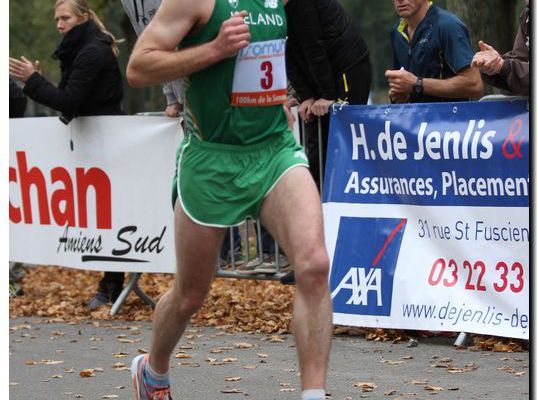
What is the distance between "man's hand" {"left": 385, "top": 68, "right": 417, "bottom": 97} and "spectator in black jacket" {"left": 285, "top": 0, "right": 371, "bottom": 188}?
56 cm

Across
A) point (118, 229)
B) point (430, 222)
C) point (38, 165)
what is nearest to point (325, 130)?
point (430, 222)

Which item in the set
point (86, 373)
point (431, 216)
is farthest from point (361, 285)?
point (86, 373)

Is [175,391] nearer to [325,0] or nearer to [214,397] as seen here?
[214,397]

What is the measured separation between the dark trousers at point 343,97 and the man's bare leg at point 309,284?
345cm

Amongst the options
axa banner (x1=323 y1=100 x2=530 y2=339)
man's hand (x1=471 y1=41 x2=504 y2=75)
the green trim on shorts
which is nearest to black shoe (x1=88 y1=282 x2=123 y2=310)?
axa banner (x1=323 y1=100 x2=530 y2=339)

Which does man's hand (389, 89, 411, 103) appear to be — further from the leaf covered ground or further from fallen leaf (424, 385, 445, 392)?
fallen leaf (424, 385, 445, 392)

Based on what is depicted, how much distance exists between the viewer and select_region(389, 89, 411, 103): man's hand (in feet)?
27.4

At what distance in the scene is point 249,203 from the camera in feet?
18.3

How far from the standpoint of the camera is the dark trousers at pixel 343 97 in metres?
8.80

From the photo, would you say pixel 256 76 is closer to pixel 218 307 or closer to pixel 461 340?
pixel 461 340

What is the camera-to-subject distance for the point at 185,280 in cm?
572

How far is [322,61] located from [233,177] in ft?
10.2

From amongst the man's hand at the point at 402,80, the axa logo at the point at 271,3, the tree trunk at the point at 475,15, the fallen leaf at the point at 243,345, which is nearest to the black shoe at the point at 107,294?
the fallen leaf at the point at 243,345

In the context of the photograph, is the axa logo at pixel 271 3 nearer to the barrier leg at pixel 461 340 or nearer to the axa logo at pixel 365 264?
the axa logo at pixel 365 264
